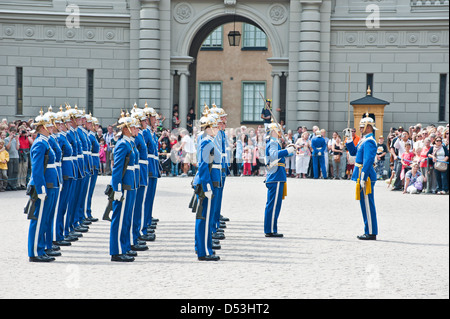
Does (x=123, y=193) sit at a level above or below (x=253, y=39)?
below

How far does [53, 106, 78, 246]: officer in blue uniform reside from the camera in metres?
11.6

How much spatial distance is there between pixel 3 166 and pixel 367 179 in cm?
1097

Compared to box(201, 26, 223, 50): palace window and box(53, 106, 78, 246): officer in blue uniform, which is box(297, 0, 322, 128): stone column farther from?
box(53, 106, 78, 246): officer in blue uniform

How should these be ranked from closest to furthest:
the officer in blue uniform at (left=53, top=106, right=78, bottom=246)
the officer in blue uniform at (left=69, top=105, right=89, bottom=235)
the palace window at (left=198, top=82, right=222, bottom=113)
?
the officer in blue uniform at (left=53, top=106, right=78, bottom=246), the officer in blue uniform at (left=69, top=105, right=89, bottom=235), the palace window at (left=198, top=82, right=222, bottom=113)

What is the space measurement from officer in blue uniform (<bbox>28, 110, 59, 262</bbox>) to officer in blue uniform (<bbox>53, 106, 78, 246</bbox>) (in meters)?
1.03

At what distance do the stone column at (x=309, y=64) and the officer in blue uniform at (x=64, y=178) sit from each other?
16.9m

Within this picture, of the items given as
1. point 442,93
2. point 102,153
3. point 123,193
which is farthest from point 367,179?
point 442,93

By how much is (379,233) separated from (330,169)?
1321 cm

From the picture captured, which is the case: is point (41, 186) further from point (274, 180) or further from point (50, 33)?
point (50, 33)

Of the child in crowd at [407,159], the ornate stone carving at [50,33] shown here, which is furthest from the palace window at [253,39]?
the child in crowd at [407,159]

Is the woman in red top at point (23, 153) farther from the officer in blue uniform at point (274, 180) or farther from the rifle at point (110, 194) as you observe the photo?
the rifle at point (110, 194)

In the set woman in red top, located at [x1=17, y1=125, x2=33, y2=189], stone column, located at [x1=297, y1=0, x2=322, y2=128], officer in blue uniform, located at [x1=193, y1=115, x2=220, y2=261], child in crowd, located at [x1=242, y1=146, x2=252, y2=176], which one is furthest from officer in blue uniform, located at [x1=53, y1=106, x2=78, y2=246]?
stone column, located at [x1=297, y1=0, x2=322, y2=128]

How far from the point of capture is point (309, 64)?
28172 millimetres

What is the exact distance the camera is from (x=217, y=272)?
9.24 meters
